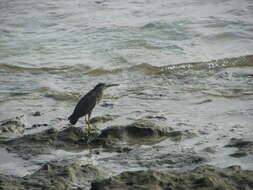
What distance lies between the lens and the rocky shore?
4641mm

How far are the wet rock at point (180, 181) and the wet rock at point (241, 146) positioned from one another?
93 cm

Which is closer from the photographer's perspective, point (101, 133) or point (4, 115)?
point (101, 133)

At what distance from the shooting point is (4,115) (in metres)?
8.20

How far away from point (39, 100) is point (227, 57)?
5.05 meters

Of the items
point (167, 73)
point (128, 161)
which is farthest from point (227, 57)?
point (128, 161)

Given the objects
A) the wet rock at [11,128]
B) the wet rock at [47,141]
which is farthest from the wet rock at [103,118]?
the wet rock at [11,128]

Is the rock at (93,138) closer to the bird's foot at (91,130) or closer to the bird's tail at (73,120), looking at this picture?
the bird's foot at (91,130)

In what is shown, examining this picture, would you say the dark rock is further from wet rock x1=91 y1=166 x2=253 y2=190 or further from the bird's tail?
the bird's tail

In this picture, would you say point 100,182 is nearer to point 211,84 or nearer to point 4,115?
point 4,115

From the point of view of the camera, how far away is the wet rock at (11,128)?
691cm

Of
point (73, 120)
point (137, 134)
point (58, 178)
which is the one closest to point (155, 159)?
point (137, 134)

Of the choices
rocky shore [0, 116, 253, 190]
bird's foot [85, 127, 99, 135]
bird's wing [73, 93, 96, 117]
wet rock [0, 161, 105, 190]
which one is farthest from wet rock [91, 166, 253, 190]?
bird's wing [73, 93, 96, 117]

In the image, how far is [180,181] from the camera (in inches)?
183

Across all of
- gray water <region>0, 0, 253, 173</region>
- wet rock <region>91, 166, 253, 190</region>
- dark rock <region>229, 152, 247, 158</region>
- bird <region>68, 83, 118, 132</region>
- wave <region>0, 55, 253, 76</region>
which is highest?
wet rock <region>91, 166, 253, 190</region>
